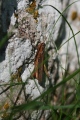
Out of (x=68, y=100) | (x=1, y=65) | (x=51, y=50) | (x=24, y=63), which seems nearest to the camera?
(x=1, y=65)

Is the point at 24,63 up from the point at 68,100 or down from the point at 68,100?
up

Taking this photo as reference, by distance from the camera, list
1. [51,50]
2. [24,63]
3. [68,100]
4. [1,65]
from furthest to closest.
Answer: [68,100]
[51,50]
[24,63]
[1,65]

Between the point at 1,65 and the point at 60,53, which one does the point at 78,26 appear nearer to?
the point at 60,53

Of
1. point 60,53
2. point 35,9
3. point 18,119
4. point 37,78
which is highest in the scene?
point 35,9

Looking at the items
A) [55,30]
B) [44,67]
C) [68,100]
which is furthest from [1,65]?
[68,100]

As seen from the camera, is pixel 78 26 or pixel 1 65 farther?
pixel 78 26

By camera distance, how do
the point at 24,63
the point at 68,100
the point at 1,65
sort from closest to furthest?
the point at 1,65 < the point at 24,63 < the point at 68,100

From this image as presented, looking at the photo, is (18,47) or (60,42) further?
(60,42)

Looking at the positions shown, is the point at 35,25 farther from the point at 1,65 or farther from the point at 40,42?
the point at 1,65

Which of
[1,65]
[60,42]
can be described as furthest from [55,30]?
[1,65]
